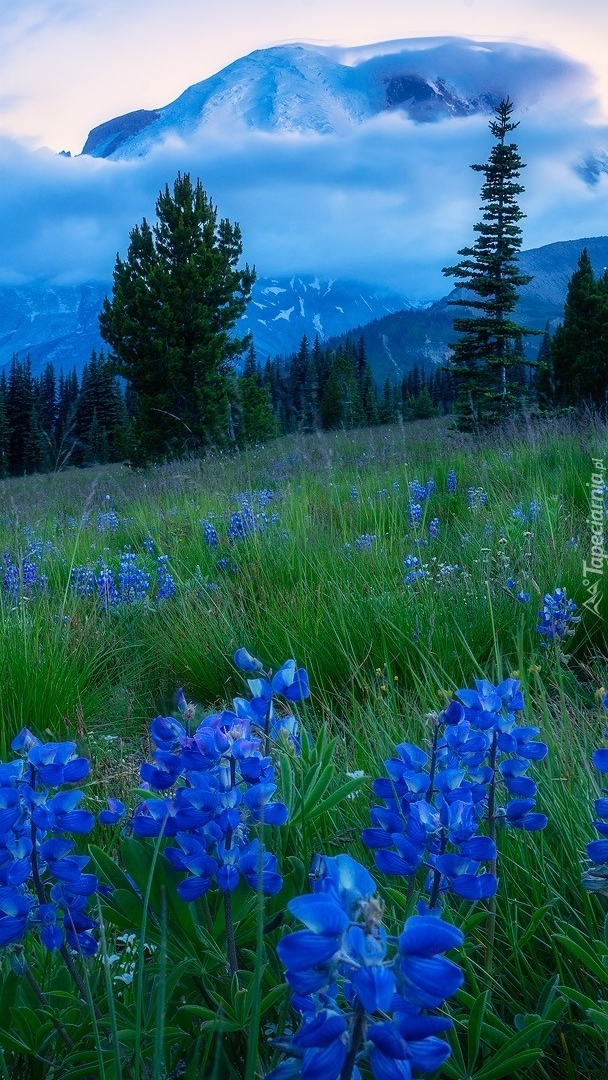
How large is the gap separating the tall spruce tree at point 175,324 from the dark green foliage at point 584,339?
48.7 ft

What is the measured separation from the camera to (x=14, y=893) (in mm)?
883

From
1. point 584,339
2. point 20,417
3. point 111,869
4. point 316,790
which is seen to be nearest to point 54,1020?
point 111,869

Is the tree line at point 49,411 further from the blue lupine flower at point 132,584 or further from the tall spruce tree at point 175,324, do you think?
the blue lupine flower at point 132,584

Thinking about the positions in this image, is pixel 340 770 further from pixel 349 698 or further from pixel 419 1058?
pixel 419 1058

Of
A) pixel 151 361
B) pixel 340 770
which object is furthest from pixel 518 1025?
pixel 151 361

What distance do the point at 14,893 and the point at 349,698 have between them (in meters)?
1.95

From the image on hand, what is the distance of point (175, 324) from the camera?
17.3m

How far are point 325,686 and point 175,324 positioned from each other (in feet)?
51.6

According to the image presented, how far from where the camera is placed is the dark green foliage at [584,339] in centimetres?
2794

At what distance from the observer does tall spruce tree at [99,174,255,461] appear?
56.7 feet

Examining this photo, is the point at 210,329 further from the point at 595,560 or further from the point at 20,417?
the point at 20,417

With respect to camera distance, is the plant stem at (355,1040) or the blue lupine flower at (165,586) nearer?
the plant stem at (355,1040)

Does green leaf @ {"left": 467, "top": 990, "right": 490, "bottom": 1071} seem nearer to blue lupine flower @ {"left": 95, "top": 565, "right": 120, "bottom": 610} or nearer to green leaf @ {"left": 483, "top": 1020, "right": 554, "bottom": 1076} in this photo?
green leaf @ {"left": 483, "top": 1020, "right": 554, "bottom": 1076}

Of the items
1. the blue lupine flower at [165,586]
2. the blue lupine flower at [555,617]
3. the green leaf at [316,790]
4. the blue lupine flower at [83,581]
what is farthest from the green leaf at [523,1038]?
the blue lupine flower at [83,581]
